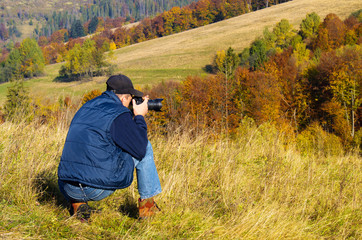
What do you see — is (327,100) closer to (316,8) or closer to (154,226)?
(316,8)

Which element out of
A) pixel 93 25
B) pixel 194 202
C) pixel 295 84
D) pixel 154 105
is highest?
pixel 93 25

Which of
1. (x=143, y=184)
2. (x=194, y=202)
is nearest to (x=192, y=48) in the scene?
(x=194, y=202)

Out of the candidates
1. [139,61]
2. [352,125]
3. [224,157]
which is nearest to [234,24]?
[139,61]

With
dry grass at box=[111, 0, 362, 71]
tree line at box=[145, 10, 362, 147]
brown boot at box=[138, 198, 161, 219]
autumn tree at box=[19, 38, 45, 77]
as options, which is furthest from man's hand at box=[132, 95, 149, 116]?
autumn tree at box=[19, 38, 45, 77]

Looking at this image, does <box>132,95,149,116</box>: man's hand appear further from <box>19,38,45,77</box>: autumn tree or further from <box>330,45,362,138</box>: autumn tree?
<box>19,38,45,77</box>: autumn tree

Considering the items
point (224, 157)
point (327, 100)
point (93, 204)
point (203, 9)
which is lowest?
point (327, 100)

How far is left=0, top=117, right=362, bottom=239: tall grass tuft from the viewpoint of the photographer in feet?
7.74

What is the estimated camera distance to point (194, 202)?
291 centimetres

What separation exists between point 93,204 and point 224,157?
1.92 meters

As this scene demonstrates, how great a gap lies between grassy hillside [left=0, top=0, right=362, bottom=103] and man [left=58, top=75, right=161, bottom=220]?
5081cm

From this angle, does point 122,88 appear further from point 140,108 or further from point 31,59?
point 31,59

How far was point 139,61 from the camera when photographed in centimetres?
6456

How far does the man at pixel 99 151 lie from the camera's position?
2285mm

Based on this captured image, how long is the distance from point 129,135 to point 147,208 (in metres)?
0.71
